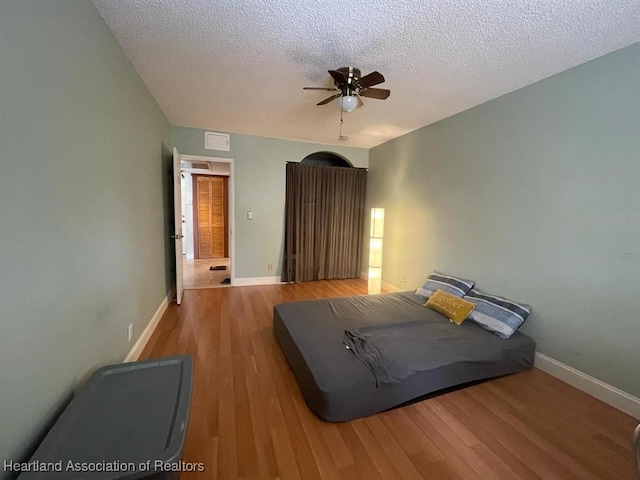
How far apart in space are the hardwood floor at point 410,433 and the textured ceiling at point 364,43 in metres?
2.53

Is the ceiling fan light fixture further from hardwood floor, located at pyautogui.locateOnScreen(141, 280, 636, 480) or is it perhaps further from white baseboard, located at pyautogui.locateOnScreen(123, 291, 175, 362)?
white baseboard, located at pyautogui.locateOnScreen(123, 291, 175, 362)

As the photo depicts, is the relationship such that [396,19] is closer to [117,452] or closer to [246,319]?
[117,452]

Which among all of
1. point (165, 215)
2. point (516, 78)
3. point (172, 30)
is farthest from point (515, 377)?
point (165, 215)

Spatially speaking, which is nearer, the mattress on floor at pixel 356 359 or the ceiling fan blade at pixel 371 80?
the mattress on floor at pixel 356 359

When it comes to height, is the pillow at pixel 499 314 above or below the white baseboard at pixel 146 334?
above

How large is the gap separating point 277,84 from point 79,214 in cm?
198

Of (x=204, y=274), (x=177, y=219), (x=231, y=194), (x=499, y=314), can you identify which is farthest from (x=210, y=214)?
(x=499, y=314)

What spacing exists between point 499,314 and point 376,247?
1.79 m

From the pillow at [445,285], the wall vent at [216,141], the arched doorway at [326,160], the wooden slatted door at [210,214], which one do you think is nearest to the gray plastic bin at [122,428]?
the pillow at [445,285]

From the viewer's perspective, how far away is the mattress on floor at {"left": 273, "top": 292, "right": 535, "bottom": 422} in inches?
66.5

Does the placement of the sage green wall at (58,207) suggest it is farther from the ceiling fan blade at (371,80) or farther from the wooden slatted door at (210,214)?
the wooden slatted door at (210,214)

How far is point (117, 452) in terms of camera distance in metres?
0.97

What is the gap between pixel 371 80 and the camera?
82.0 inches

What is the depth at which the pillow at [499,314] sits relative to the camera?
92.2 inches
